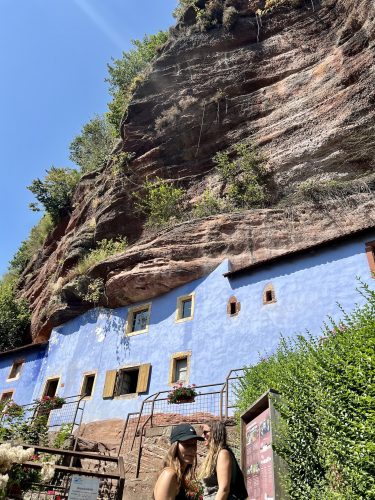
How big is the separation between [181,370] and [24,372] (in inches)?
453

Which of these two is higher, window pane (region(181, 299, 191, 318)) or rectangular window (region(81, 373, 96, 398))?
window pane (region(181, 299, 191, 318))

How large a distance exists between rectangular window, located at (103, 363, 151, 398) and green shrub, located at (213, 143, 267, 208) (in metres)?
8.47

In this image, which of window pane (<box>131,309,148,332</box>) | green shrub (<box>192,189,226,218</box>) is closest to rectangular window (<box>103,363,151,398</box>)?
window pane (<box>131,309,148,332</box>)

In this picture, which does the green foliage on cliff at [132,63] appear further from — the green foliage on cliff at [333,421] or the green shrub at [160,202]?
the green foliage on cliff at [333,421]

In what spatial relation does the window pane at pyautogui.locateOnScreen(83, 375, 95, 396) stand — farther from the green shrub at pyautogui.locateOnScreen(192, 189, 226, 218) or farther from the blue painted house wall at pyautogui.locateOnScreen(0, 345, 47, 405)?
the green shrub at pyautogui.locateOnScreen(192, 189, 226, 218)

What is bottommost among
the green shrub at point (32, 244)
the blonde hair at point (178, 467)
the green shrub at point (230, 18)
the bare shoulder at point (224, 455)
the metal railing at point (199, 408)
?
the blonde hair at point (178, 467)

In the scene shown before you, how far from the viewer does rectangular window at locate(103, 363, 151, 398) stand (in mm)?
16656

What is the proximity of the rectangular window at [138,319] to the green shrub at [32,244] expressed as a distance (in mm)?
15779

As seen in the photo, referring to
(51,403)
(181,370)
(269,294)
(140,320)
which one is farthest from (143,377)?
(269,294)

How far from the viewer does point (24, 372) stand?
23078mm

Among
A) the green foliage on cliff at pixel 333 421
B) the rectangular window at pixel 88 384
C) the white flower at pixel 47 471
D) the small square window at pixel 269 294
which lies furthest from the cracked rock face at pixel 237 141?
the white flower at pixel 47 471

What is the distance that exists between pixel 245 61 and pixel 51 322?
18.1 metres

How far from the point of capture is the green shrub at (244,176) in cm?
1930

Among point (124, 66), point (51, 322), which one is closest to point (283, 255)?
point (51, 322)
